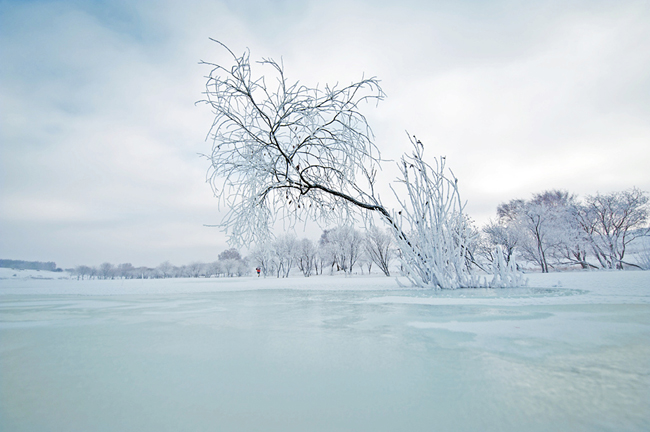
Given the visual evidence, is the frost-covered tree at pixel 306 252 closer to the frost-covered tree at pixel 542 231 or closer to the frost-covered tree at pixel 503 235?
the frost-covered tree at pixel 503 235

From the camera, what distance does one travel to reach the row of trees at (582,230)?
19.7 m

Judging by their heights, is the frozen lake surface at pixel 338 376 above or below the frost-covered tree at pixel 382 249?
below

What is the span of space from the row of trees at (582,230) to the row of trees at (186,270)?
44.6 metres

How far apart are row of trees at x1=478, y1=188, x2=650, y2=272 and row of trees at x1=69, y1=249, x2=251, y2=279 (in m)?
44.6

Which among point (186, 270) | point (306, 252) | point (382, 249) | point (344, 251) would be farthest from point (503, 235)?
point (186, 270)

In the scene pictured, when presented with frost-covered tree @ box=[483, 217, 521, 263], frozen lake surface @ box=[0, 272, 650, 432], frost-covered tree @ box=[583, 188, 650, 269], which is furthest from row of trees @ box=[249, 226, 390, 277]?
frozen lake surface @ box=[0, 272, 650, 432]

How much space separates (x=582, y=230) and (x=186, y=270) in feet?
233

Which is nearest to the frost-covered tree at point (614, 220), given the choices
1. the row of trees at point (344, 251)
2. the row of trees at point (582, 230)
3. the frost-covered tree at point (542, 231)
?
the row of trees at point (582, 230)

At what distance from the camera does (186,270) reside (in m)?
68.4

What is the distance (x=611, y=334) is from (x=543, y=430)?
1083 mm

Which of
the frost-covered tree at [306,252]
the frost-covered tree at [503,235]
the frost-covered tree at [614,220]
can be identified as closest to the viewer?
the frost-covered tree at [614,220]

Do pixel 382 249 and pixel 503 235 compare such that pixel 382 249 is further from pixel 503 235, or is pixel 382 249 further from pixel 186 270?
pixel 186 270

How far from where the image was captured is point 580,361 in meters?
0.96

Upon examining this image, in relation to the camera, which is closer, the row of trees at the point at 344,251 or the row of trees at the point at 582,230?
the row of trees at the point at 582,230
